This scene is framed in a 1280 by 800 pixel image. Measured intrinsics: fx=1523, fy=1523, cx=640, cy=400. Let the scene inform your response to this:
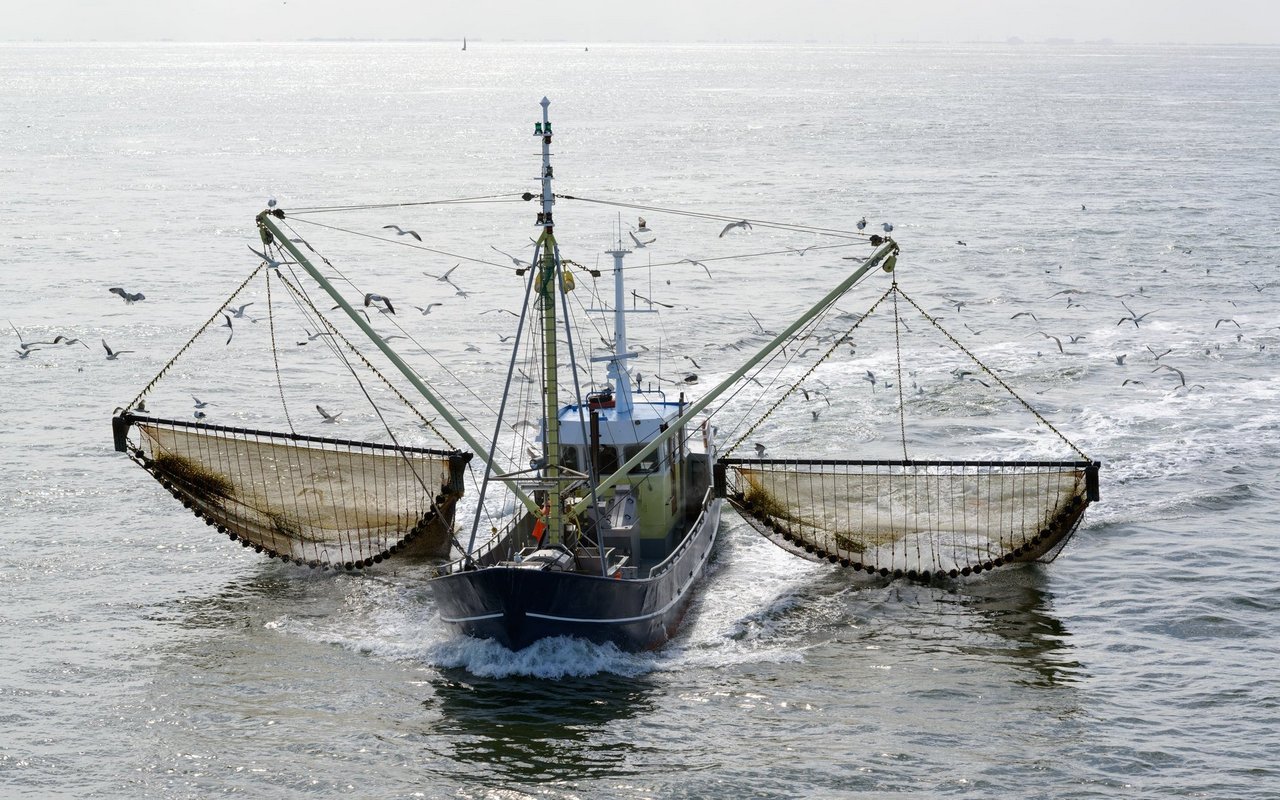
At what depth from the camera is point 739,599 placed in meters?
33.8

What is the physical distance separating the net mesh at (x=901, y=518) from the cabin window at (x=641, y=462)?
175 cm

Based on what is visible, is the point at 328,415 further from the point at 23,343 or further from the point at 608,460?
the point at 23,343

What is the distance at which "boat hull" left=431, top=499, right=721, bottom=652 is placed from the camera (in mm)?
28312

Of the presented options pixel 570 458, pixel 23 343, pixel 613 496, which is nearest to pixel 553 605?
pixel 613 496

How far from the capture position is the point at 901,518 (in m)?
34.0

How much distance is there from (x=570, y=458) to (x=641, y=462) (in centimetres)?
154

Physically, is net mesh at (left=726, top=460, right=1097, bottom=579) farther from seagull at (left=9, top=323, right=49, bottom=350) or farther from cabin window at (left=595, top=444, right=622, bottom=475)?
seagull at (left=9, top=323, right=49, bottom=350)

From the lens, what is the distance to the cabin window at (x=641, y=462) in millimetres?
32750

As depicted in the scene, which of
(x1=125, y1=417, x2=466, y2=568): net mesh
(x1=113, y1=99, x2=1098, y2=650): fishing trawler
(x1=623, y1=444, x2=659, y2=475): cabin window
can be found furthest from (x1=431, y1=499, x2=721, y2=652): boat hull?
(x1=125, y1=417, x2=466, y2=568): net mesh

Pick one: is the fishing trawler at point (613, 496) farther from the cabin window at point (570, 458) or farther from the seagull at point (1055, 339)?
the seagull at point (1055, 339)

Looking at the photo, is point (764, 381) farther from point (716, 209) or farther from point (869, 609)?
point (716, 209)

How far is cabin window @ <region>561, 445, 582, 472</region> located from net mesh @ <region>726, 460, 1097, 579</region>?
3.39 metres

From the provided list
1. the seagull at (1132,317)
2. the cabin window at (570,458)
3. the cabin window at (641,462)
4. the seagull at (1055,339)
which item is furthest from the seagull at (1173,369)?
the cabin window at (570,458)

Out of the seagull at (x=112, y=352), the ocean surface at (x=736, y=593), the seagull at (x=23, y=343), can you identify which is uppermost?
the seagull at (x=23, y=343)
